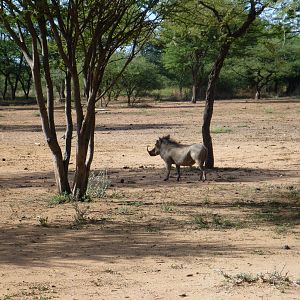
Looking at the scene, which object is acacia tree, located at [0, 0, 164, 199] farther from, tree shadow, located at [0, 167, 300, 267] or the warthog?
the warthog

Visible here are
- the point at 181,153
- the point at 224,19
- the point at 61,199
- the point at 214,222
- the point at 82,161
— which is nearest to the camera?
the point at 214,222

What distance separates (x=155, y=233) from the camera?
846 cm

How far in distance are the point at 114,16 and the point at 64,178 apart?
2.91 metres

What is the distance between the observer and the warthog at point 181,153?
1345 centimetres

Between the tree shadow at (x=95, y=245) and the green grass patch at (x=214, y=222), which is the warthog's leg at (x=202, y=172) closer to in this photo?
the green grass patch at (x=214, y=222)

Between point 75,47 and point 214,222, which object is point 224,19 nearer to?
point 75,47

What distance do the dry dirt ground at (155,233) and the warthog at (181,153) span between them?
43 centimetres

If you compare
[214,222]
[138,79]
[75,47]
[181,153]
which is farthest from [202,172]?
[138,79]

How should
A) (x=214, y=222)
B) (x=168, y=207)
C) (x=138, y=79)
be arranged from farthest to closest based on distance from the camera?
(x=138, y=79) → (x=168, y=207) → (x=214, y=222)

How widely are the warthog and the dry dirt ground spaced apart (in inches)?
16.9

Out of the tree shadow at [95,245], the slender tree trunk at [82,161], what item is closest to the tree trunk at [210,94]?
the slender tree trunk at [82,161]

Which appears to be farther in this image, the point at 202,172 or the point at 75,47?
the point at 202,172

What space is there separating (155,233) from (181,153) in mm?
5457

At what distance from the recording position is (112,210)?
10.3 metres
